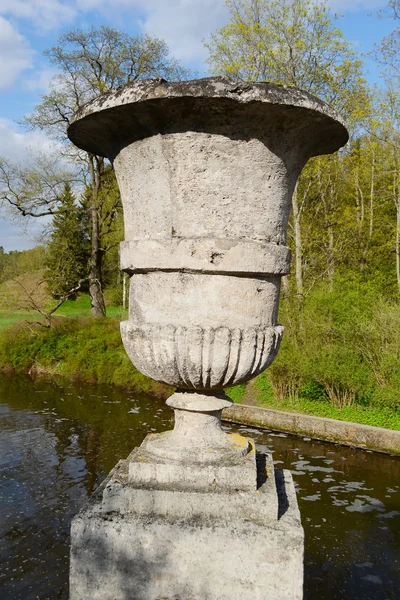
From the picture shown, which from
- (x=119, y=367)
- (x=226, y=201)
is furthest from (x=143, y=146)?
(x=119, y=367)

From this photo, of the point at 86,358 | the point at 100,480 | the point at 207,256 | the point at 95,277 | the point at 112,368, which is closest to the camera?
the point at 207,256

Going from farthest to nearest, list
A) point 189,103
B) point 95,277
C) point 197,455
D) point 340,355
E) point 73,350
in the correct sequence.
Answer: point 95,277 < point 73,350 < point 340,355 < point 197,455 < point 189,103

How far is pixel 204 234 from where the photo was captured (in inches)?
88.3

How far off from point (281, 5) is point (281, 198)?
1255 centimetres

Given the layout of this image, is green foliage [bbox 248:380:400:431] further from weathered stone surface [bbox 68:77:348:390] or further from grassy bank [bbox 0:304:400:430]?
weathered stone surface [bbox 68:77:348:390]

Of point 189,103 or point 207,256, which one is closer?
point 189,103

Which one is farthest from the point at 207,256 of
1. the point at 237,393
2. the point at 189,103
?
the point at 237,393

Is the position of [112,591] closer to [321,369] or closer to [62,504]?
[62,504]

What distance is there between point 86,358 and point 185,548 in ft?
37.9

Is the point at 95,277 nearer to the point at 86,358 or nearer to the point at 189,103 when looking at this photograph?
the point at 86,358

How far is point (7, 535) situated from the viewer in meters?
4.46

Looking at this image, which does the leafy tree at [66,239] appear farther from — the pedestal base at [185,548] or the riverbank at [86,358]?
the pedestal base at [185,548]

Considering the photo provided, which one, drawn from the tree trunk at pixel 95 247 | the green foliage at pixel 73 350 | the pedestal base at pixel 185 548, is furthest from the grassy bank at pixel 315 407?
the tree trunk at pixel 95 247

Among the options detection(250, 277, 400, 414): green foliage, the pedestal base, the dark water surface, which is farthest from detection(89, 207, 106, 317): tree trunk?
the pedestal base
